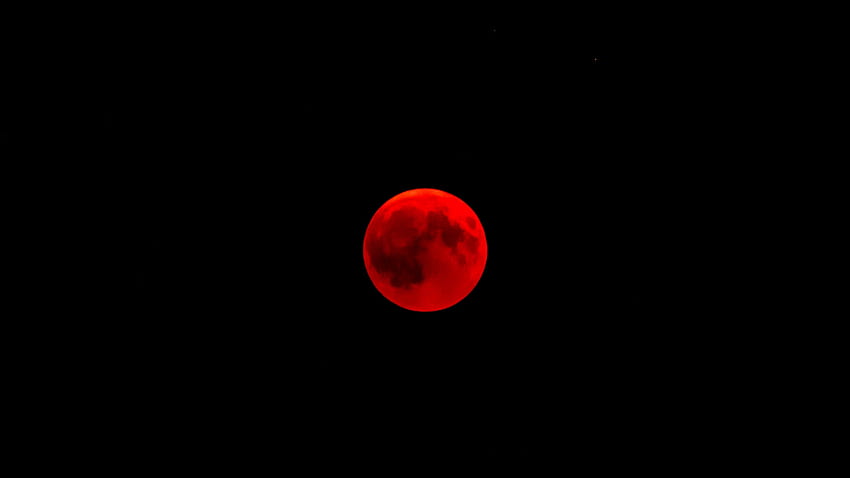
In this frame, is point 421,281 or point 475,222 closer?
point 421,281

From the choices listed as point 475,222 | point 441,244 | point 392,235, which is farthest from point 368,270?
point 475,222

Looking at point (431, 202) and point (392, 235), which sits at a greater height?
point (431, 202)

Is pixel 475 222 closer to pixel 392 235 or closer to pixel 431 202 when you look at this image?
pixel 431 202

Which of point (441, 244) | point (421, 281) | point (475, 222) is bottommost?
point (421, 281)

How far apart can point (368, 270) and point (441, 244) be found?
3.10ft

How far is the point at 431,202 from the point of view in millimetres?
4633

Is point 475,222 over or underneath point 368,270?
over

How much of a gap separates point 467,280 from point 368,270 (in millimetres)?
1062

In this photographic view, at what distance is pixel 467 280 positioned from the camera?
4.62 m

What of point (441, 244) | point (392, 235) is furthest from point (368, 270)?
point (441, 244)

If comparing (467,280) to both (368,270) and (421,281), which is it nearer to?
(421,281)

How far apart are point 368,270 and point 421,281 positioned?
736 millimetres

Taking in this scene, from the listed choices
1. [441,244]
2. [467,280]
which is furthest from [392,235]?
[467,280]

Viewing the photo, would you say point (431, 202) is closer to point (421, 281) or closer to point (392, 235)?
point (392, 235)
